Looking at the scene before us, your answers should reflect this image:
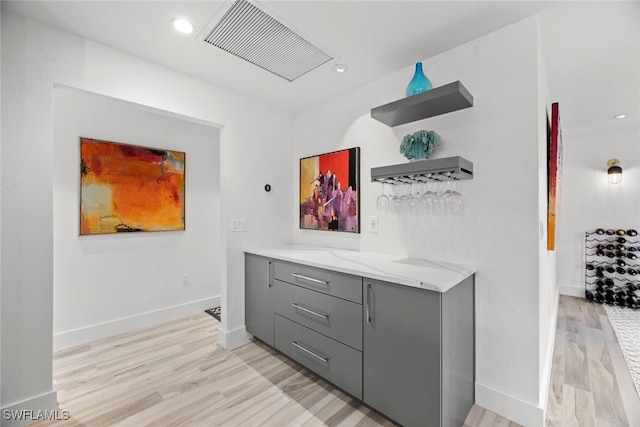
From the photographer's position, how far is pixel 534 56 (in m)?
1.63

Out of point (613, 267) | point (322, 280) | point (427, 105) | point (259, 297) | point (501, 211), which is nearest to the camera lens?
point (501, 211)

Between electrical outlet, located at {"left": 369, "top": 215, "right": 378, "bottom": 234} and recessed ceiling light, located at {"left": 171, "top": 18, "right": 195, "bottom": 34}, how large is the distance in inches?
71.7

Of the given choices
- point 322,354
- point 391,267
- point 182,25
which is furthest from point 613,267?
point 182,25

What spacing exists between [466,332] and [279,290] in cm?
135

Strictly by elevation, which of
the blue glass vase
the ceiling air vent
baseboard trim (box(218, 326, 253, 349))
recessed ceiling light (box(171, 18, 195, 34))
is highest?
recessed ceiling light (box(171, 18, 195, 34))

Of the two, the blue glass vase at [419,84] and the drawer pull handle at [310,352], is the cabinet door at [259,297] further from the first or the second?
the blue glass vase at [419,84]

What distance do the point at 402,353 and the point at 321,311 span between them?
2.00ft

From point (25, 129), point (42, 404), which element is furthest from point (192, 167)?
point (42, 404)

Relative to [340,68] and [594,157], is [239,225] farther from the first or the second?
[594,157]

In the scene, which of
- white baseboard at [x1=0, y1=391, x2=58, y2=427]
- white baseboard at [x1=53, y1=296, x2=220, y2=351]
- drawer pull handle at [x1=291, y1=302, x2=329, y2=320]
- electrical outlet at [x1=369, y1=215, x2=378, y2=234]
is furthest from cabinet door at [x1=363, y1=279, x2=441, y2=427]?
white baseboard at [x1=53, y1=296, x2=220, y2=351]

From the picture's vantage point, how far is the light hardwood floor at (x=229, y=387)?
1693mm

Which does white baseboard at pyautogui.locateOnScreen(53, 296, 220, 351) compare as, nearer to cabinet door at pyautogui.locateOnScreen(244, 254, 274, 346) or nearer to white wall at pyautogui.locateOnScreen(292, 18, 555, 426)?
cabinet door at pyautogui.locateOnScreen(244, 254, 274, 346)

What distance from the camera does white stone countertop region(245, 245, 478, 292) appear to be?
4.80ft

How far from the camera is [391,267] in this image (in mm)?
1803
